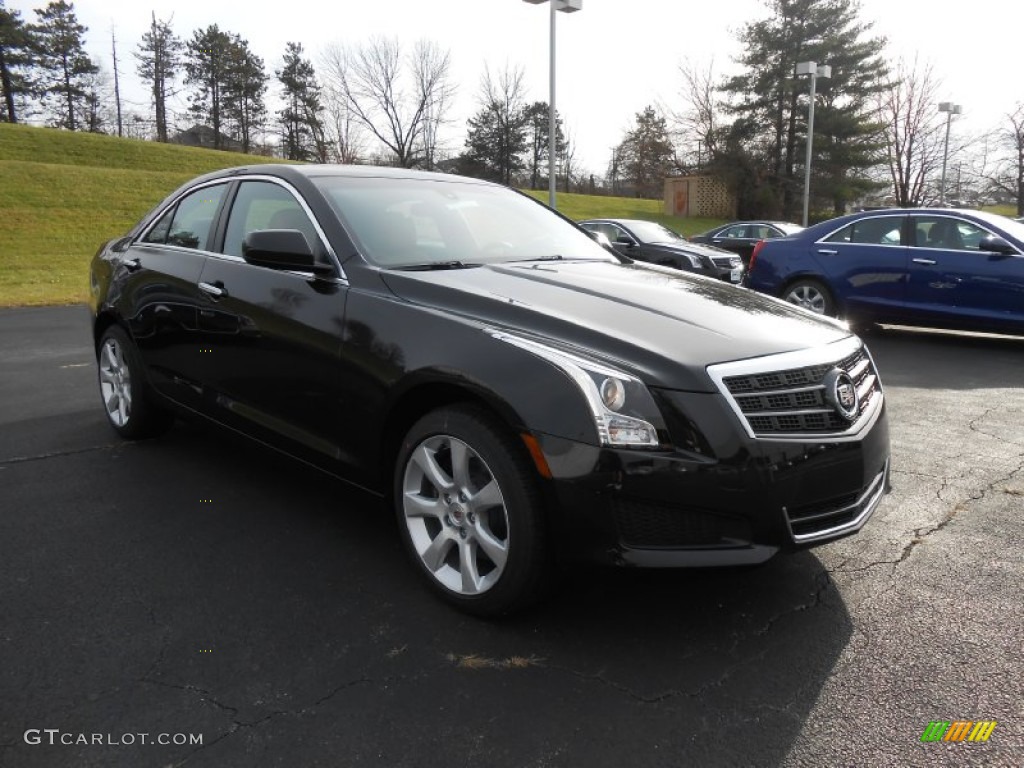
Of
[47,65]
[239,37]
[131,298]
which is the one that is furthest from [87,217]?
[239,37]

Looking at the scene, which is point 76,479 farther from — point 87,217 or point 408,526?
point 87,217

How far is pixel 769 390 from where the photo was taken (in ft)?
8.00

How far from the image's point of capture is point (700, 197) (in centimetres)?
4509

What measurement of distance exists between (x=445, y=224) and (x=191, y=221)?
65.1 inches

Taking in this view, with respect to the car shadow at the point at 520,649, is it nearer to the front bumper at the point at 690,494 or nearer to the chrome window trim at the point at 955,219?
the front bumper at the point at 690,494

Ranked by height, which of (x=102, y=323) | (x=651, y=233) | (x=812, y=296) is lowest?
(x=812, y=296)

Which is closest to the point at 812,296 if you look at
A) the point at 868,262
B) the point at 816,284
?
the point at 816,284

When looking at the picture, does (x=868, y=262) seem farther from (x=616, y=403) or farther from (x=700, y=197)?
(x=700, y=197)

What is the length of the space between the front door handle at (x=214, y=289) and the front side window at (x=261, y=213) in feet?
0.58

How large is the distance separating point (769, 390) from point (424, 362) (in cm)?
115

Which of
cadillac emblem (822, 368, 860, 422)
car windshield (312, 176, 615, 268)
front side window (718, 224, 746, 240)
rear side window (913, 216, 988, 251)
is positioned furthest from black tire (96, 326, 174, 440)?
front side window (718, 224, 746, 240)

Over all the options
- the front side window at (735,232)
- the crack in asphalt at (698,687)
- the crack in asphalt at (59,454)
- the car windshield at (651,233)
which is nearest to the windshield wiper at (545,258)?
the crack in asphalt at (698,687)

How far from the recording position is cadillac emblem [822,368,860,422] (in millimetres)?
2545

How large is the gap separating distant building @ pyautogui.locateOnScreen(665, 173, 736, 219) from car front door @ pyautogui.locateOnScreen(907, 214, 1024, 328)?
121ft
